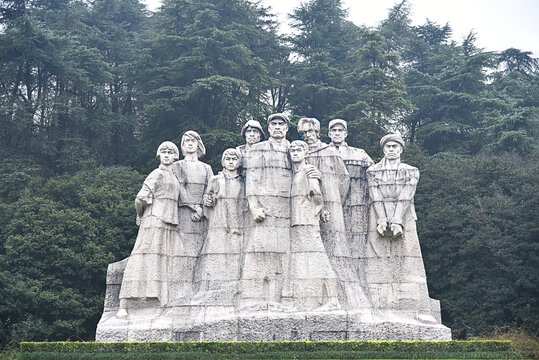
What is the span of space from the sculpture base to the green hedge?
0.90m

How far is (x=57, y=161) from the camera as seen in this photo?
1047 inches

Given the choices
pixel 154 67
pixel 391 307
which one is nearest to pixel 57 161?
pixel 154 67

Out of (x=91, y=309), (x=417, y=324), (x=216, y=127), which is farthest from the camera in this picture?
(x=216, y=127)

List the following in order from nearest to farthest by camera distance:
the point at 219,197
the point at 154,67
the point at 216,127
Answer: the point at 219,197 < the point at 216,127 < the point at 154,67

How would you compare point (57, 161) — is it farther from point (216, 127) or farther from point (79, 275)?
point (79, 275)

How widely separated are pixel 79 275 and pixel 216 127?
8825mm

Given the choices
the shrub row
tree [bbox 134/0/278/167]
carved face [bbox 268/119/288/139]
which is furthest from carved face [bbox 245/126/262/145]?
tree [bbox 134/0/278/167]

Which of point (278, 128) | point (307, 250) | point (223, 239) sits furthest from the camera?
point (278, 128)

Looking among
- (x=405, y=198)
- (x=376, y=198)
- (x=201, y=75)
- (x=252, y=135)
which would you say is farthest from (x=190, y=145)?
(x=201, y=75)

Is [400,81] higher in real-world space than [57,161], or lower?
higher

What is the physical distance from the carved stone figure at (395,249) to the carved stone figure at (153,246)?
4315mm

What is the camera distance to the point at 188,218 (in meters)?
14.6

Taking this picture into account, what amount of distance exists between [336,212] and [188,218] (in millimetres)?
3219

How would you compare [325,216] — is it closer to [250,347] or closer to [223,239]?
[223,239]
